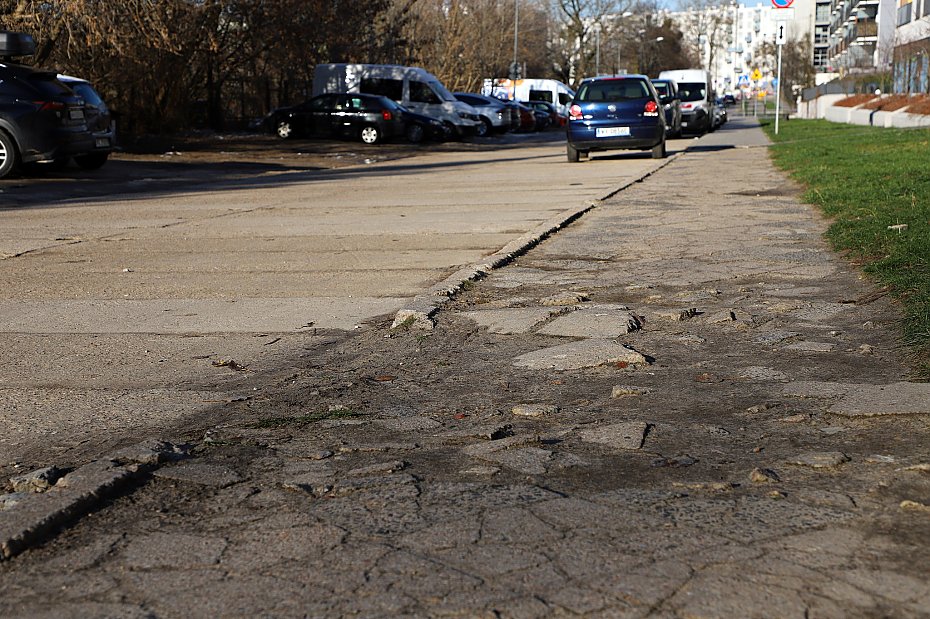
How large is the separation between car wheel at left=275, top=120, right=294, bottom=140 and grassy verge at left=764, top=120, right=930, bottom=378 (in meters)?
Answer: 16.6

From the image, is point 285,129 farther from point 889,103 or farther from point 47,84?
point 889,103

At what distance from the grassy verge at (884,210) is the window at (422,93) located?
17.7m

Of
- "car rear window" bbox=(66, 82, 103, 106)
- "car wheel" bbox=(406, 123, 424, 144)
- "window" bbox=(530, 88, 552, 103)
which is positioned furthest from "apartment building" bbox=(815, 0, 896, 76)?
"car rear window" bbox=(66, 82, 103, 106)

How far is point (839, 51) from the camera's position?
112m

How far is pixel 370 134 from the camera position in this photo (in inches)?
1305

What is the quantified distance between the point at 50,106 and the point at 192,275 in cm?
1082

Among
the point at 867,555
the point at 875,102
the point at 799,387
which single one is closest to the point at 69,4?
the point at 799,387

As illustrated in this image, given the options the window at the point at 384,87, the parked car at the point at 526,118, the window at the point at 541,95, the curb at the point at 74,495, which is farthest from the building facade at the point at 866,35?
the curb at the point at 74,495

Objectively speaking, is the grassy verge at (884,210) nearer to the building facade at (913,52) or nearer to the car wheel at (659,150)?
the car wheel at (659,150)

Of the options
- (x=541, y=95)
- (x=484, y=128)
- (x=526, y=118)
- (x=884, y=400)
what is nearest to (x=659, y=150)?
(x=484, y=128)

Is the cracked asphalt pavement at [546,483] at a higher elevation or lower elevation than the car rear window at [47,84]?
lower

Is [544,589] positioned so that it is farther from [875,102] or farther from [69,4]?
[875,102]

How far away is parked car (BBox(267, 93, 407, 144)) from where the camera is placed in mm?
33094

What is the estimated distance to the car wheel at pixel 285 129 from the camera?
3428 cm
